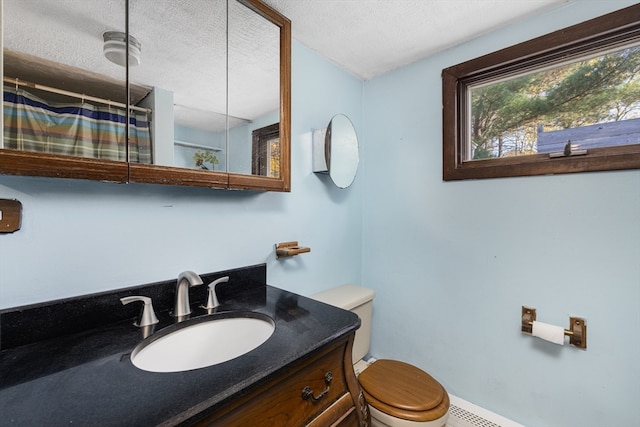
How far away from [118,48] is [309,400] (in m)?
1.17

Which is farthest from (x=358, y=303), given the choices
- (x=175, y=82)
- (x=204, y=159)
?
(x=175, y=82)

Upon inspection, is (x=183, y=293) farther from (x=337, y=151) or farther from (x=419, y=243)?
(x=419, y=243)

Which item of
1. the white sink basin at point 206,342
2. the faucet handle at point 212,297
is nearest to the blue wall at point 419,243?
the faucet handle at point 212,297

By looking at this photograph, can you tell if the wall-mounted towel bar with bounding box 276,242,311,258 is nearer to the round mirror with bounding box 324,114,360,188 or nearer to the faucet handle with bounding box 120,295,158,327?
the round mirror with bounding box 324,114,360,188

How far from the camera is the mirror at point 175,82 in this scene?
2.35 feet

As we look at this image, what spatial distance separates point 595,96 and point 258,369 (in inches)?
66.8

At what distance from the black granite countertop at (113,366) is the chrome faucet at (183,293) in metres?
0.04

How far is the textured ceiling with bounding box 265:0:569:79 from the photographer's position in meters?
1.18

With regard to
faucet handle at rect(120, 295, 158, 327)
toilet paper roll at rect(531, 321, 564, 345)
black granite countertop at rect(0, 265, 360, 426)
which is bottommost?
toilet paper roll at rect(531, 321, 564, 345)

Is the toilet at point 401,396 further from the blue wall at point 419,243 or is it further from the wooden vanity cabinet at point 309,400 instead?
the blue wall at point 419,243

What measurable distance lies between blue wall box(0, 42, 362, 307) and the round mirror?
113mm

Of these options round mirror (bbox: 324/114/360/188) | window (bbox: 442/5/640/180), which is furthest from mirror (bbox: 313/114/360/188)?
window (bbox: 442/5/640/180)

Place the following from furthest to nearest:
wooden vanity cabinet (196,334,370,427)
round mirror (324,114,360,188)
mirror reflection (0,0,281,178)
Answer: round mirror (324,114,360,188) < mirror reflection (0,0,281,178) < wooden vanity cabinet (196,334,370,427)

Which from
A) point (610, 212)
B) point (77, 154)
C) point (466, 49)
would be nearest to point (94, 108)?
point (77, 154)
